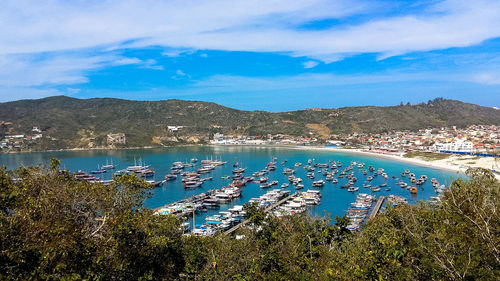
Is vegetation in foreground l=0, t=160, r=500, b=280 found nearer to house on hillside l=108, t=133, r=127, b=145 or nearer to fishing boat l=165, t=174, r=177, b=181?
fishing boat l=165, t=174, r=177, b=181

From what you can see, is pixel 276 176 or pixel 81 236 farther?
pixel 276 176

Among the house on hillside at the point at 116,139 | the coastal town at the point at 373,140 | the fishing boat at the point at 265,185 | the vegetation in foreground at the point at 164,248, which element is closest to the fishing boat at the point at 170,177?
the fishing boat at the point at 265,185

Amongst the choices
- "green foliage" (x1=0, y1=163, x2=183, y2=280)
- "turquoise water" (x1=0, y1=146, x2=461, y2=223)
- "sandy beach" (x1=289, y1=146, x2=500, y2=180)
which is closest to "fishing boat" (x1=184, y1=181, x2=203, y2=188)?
"turquoise water" (x1=0, y1=146, x2=461, y2=223)

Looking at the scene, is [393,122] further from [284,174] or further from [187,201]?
[187,201]

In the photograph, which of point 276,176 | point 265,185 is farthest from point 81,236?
point 276,176

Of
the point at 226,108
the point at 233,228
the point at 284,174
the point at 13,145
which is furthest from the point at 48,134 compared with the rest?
the point at 233,228

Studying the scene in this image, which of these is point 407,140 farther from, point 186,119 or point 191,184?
point 186,119

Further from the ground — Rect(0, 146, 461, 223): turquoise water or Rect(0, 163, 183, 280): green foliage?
Rect(0, 163, 183, 280): green foliage
